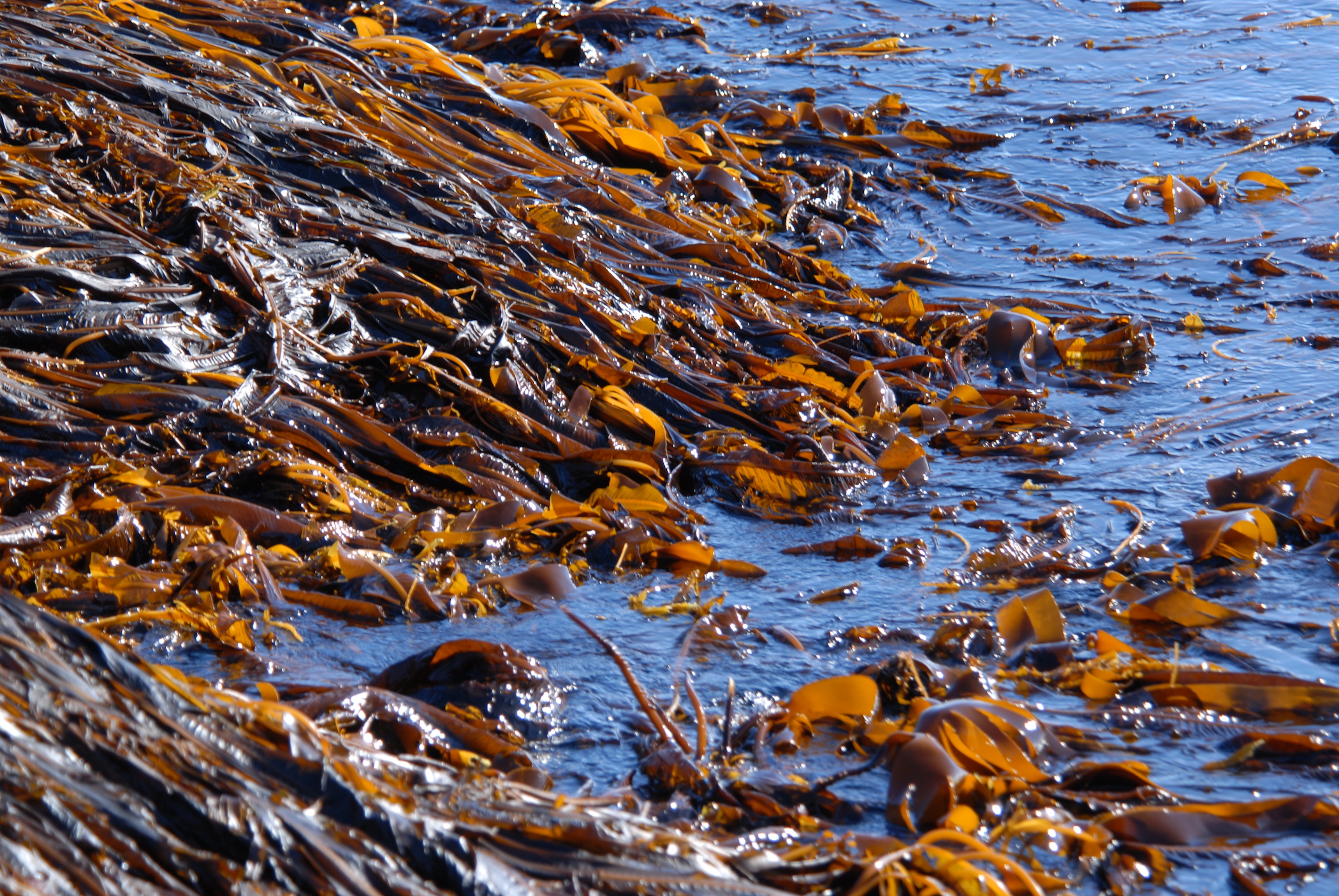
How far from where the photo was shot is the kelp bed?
1.22 metres

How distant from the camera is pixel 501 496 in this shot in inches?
96.3

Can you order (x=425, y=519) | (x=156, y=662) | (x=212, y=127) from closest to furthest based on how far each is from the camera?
(x=156, y=662) → (x=425, y=519) → (x=212, y=127)

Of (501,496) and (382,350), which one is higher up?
(382,350)

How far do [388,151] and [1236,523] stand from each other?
260 centimetres

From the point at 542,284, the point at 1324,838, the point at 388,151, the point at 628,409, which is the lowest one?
the point at 1324,838

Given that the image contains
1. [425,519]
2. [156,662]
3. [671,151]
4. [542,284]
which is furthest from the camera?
[671,151]

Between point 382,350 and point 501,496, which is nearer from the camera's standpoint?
point 501,496

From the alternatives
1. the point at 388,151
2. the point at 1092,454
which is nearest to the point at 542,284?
the point at 388,151

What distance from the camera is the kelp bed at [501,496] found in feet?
4.01

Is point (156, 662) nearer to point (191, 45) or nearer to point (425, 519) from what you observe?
point (425, 519)

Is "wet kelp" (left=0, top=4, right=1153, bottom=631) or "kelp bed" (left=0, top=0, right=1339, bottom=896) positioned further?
"wet kelp" (left=0, top=4, right=1153, bottom=631)

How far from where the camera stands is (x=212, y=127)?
3.31m

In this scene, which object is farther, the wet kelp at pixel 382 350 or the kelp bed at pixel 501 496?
the wet kelp at pixel 382 350

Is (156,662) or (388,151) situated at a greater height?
(388,151)
